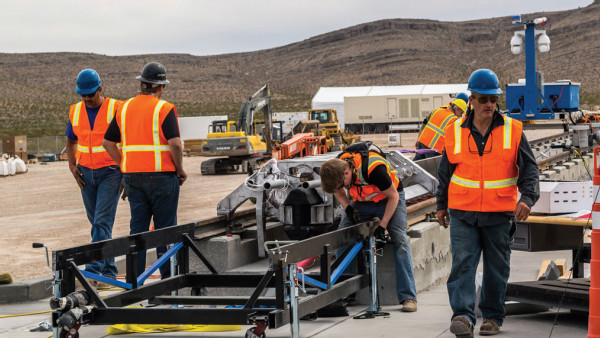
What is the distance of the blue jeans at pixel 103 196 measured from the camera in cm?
973

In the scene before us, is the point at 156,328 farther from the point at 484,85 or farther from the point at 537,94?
the point at 537,94

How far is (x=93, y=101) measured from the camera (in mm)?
9922

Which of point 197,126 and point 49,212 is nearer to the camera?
point 49,212

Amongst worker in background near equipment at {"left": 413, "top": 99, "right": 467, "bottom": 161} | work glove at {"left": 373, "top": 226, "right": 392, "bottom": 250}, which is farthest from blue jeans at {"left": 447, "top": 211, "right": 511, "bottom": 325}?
worker in background near equipment at {"left": 413, "top": 99, "right": 467, "bottom": 161}

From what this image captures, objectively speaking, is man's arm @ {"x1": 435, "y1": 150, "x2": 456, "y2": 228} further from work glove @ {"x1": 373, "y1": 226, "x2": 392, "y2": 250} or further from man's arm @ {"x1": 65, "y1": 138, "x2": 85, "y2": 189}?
man's arm @ {"x1": 65, "y1": 138, "x2": 85, "y2": 189}

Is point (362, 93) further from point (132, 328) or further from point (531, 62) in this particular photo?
point (132, 328)

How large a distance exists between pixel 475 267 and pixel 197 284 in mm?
2602

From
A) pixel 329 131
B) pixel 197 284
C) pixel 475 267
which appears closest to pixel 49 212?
pixel 197 284

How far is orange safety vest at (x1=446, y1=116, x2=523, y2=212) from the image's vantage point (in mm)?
7090

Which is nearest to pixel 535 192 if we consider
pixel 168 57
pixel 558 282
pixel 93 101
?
pixel 558 282

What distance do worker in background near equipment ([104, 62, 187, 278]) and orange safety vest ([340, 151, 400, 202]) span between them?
171 cm

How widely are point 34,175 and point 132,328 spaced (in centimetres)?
3113

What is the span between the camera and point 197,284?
852cm

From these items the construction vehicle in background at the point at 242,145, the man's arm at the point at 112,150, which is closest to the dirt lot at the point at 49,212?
the construction vehicle in background at the point at 242,145
